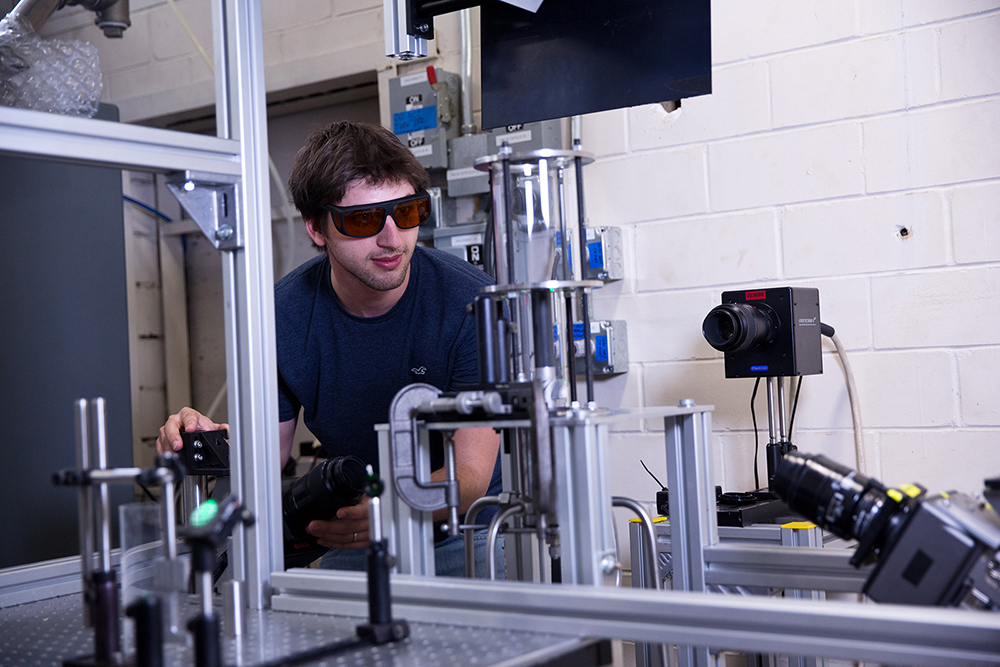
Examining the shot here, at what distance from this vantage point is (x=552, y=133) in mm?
2875

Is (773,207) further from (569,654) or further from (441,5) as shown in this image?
(569,654)

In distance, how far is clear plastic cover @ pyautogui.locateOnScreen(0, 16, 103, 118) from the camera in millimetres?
1811

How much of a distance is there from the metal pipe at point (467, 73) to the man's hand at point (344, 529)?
5.32ft

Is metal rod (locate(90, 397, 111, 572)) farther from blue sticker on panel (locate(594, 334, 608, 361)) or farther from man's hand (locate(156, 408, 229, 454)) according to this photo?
blue sticker on panel (locate(594, 334, 608, 361))

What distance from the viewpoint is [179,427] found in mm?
1791

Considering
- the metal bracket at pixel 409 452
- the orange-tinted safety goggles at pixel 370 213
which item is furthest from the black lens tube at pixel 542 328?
the orange-tinted safety goggles at pixel 370 213

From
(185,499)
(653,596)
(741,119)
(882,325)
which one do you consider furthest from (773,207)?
(653,596)

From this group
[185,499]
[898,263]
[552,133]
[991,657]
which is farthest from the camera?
[552,133]

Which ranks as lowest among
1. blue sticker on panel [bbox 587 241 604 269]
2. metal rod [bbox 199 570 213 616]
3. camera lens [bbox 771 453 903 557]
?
metal rod [bbox 199 570 213 616]

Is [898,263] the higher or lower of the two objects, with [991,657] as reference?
higher

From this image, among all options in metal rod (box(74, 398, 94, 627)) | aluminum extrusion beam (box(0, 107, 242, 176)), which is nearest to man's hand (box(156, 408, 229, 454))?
aluminum extrusion beam (box(0, 107, 242, 176))

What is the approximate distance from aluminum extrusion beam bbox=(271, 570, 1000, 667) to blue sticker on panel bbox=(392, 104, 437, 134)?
2.14 metres

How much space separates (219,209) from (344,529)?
0.72 meters

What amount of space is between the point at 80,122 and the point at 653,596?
760mm
